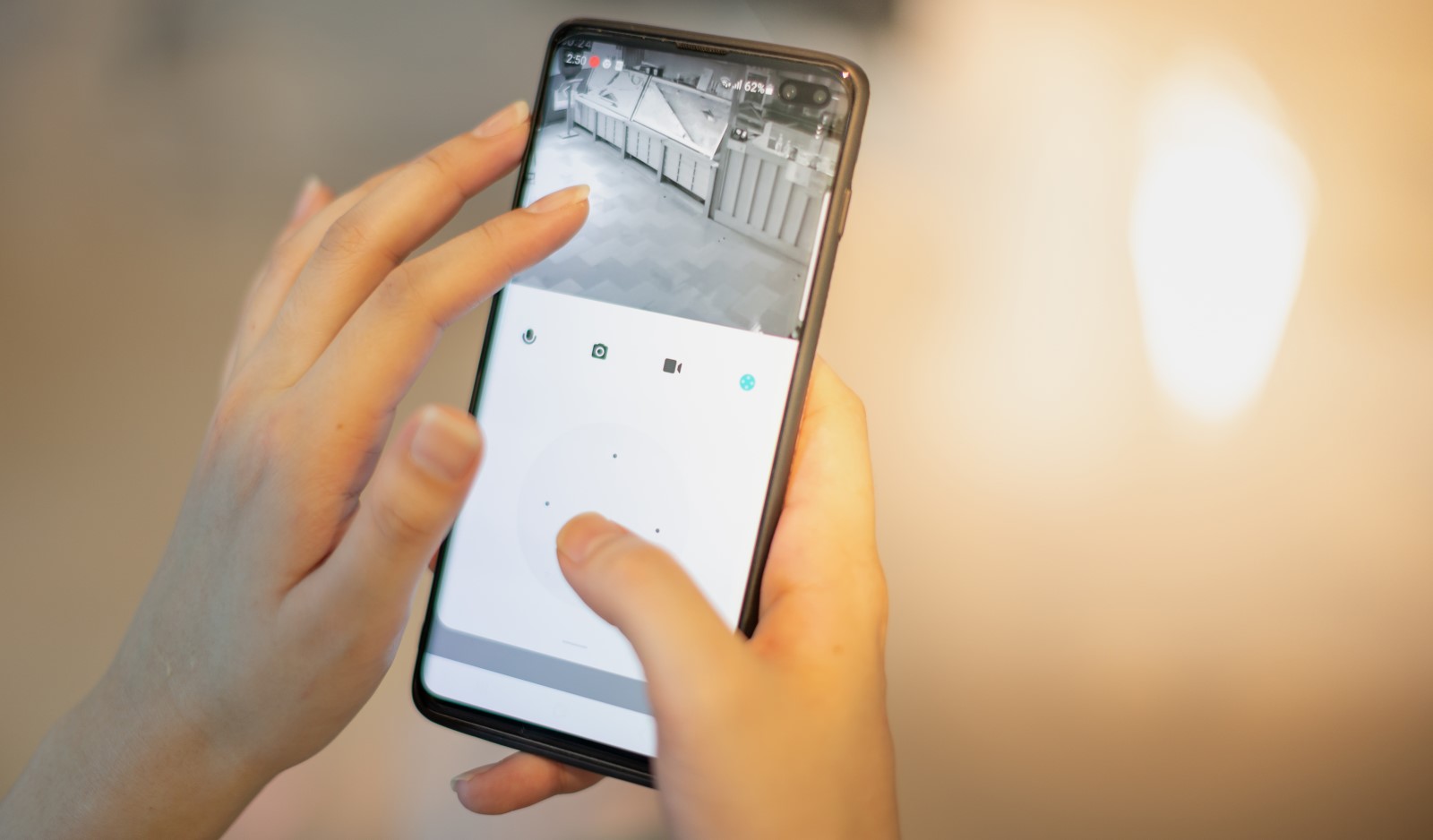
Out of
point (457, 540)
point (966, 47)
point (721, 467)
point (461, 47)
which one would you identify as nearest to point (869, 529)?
point (721, 467)

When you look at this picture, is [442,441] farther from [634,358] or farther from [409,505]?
[634,358]

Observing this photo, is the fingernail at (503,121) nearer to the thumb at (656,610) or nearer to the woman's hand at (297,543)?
the woman's hand at (297,543)

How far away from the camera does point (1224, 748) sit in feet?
1.58

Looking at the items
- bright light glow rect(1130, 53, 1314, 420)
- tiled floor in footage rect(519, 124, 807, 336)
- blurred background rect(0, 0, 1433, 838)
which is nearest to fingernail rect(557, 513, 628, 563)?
tiled floor in footage rect(519, 124, 807, 336)

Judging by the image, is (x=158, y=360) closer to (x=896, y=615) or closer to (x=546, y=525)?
(x=546, y=525)

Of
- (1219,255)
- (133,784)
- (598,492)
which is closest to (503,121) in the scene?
(598,492)

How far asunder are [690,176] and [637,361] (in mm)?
96

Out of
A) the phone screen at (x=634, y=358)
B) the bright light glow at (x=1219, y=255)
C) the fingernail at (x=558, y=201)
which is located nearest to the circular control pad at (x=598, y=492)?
the phone screen at (x=634, y=358)

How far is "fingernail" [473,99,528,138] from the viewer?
1.27ft

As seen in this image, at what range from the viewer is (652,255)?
405 mm

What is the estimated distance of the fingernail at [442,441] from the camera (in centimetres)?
27

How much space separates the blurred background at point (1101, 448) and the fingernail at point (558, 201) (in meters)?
0.21

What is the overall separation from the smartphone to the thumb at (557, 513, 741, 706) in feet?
0.30

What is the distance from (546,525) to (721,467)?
9 cm
